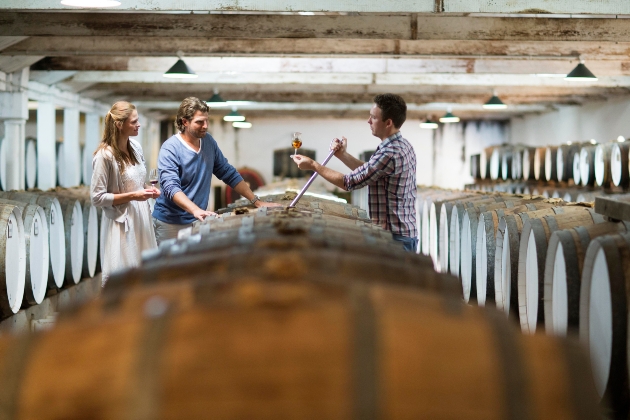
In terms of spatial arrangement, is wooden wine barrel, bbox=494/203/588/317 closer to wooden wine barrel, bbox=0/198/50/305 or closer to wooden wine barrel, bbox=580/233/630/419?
wooden wine barrel, bbox=580/233/630/419

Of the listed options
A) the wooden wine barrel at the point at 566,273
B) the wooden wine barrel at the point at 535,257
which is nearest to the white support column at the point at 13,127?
the wooden wine barrel at the point at 535,257

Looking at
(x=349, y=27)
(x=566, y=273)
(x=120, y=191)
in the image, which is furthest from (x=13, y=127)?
(x=566, y=273)

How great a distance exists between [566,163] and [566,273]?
725 centimetres

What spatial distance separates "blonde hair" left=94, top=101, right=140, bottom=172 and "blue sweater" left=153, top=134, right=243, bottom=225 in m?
0.24

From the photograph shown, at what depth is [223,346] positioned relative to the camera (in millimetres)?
1350

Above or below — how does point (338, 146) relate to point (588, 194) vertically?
above

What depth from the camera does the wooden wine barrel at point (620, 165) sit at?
27.3 feet

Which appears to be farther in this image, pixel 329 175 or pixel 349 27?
pixel 349 27

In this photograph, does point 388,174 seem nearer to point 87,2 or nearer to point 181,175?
point 181,175

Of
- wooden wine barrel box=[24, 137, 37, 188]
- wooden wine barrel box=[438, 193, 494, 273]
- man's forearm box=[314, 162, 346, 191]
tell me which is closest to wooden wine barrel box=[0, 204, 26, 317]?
man's forearm box=[314, 162, 346, 191]

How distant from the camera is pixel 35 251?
19.4ft

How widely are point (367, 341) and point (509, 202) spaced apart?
5.16 metres

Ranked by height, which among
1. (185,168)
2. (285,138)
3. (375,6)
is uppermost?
(285,138)

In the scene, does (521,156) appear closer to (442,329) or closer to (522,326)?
(522,326)
